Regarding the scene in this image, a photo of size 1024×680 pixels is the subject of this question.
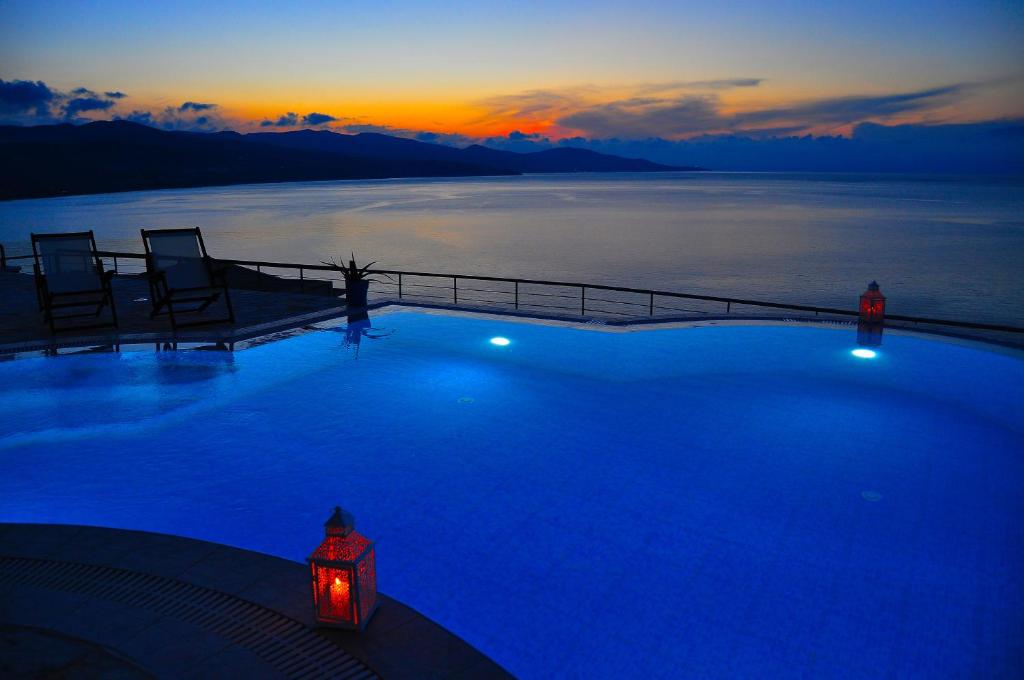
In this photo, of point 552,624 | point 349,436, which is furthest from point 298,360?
point 552,624

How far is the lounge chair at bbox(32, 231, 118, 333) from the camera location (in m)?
9.54

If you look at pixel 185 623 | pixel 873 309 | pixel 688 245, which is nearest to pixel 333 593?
pixel 185 623

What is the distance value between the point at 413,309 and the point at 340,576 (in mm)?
9214

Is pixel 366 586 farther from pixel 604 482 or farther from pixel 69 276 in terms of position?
pixel 69 276

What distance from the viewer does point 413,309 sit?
479 inches

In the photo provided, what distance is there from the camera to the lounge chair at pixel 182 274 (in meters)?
9.93

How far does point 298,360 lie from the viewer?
889 centimetres

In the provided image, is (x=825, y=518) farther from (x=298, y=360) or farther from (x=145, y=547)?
(x=298, y=360)

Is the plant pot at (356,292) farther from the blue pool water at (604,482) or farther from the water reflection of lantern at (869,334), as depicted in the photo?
the water reflection of lantern at (869,334)

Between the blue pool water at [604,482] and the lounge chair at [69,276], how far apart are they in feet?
4.70

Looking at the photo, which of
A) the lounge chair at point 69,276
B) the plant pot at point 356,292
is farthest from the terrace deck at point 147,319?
the lounge chair at point 69,276

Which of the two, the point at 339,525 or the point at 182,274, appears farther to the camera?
the point at 182,274

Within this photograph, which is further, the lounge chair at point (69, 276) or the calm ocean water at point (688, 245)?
the calm ocean water at point (688, 245)

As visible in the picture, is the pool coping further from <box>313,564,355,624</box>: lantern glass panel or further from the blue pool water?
<box>313,564,355,624</box>: lantern glass panel
